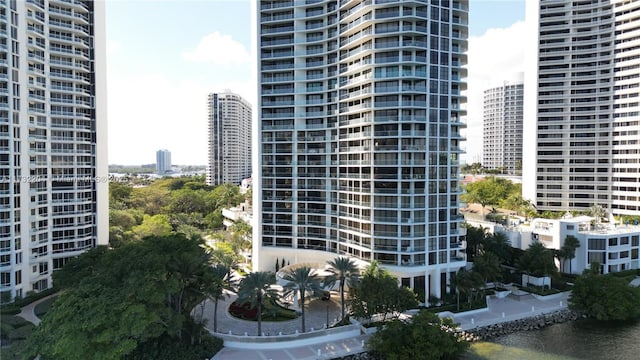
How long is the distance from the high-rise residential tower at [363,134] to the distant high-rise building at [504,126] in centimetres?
12389

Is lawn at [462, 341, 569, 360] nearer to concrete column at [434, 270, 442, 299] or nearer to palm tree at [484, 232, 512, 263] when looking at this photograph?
concrete column at [434, 270, 442, 299]

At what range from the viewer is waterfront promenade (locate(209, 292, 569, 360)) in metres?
33.8

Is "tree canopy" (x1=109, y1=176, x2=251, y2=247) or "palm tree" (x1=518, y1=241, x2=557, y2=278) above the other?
"tree canopy" (x1=109, y1=176, x2=251, y2=247)

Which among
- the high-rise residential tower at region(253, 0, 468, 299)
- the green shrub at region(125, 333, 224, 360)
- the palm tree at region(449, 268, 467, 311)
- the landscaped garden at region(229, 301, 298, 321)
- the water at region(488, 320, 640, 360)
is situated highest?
the high-rise residential tower at region(253, 0, 468, 299)

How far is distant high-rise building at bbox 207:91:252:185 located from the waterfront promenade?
10795cm

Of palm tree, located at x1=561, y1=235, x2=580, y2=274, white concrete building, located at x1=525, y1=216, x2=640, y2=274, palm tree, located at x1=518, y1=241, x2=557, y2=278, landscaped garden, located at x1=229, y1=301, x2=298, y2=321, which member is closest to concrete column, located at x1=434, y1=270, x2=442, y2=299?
palm tree, located at x1=518, y1=241, x2=557, y2=278

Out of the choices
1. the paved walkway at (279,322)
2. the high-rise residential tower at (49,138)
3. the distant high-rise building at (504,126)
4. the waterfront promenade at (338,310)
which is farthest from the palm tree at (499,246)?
the distant high-rise building at (504,126)

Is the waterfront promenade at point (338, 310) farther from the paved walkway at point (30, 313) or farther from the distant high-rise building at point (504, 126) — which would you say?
the distant high-rise building at point (504, 126)

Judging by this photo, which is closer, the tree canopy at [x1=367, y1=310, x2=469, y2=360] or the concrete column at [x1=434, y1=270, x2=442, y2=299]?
the tree canopy at [x1=367, y1=310, x2=469, y2=360]


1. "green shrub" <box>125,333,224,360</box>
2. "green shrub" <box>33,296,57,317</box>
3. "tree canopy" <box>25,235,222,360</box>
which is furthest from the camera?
"green shrub" <box>33,296,57,317</box>

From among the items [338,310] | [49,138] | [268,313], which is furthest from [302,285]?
[49,138]

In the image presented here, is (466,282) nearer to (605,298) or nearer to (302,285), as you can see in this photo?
(605,298)

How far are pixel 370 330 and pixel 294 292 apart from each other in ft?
26.5

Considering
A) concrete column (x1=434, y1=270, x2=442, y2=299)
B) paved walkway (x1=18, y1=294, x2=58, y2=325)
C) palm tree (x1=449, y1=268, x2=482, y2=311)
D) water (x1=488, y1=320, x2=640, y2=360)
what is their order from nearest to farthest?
water (x1=488, y1=320, x2=640, y2=360)
paved walkway (x1=18, y1=294, x2=58, y2=325)
palm tree (x1=449, y1=268, x2=482, y2=311)
concrete column (x1=434, y1=270, x2=442, y2=299)
